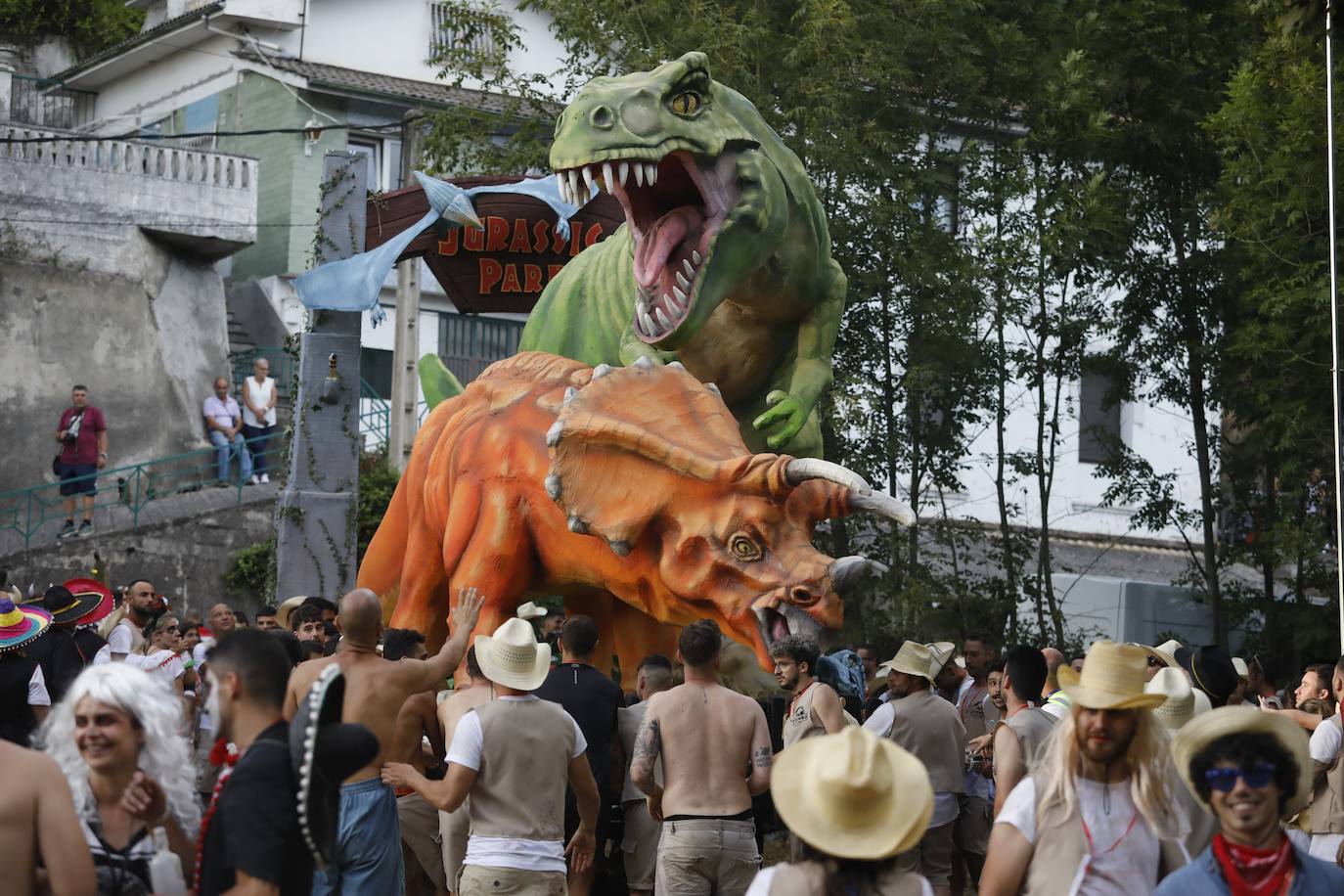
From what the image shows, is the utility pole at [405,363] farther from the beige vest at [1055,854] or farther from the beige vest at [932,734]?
the beige vest at [1055,854]

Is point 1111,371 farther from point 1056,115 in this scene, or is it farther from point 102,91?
point 102,91

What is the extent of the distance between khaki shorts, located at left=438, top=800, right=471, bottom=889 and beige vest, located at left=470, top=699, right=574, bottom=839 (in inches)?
34.0

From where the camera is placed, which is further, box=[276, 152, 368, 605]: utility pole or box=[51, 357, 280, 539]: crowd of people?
box=[51, 357, 280, 539]: crowd of people

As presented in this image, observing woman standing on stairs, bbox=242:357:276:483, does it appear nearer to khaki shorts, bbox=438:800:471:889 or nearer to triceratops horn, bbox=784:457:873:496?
triceratops horn, bbox=784:457:873:496

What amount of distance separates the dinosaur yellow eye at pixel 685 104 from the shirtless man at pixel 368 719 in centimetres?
377

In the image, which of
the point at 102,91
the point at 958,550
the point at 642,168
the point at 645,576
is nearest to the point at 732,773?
the point at 645,576

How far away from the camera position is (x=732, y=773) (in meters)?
8.04

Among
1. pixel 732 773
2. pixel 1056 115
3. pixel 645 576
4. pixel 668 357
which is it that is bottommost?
pixel 732 773

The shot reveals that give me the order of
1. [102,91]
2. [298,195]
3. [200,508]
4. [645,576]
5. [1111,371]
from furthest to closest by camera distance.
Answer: [102,91], [298,195], [200,508], [1111,371], [645,576]

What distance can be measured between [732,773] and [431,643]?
12.1ft

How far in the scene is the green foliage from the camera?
98.7ft

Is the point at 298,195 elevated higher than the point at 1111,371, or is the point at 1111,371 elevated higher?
the point at 298,195

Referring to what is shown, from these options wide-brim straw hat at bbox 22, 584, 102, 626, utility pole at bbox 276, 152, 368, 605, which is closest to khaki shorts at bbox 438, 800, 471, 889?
wide-brim straw hat at bbox 22, 584, 102, 626

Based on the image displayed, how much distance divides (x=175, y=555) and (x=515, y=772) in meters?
15.2
